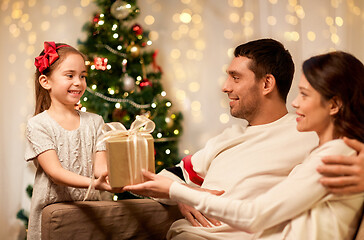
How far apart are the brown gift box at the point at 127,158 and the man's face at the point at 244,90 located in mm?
564

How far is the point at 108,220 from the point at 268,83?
93 cm

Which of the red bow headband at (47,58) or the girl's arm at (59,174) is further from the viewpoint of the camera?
the red bow headband at (47,58)

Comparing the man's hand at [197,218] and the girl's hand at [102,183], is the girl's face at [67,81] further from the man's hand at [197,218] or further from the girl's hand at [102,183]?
the man's hand at [197,218]

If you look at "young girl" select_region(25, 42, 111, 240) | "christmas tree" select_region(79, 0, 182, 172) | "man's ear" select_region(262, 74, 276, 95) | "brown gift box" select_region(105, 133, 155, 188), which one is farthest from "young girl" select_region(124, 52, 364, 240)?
"christmas tree" select_region(79, 0, 182, 172)

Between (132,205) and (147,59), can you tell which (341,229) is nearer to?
(132,205)

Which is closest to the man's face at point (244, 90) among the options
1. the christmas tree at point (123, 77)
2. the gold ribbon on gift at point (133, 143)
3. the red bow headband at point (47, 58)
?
the gold ribbon on gift at point (133, 143)

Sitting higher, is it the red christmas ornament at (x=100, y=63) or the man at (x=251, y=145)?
the red christmas ornament at (x=100, y=63)

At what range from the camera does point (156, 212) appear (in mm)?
2123

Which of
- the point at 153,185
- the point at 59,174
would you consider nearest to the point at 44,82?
the point at 59,174

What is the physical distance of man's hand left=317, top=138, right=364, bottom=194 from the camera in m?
1.33

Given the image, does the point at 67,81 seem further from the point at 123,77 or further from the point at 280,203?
the point at 123,77

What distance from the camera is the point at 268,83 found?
2074mm

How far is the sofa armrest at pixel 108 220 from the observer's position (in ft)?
6.02

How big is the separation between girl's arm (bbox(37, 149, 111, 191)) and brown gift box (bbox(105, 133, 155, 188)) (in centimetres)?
20
